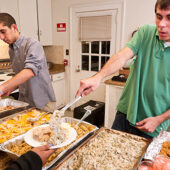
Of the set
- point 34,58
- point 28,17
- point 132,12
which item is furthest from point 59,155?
point 28,17

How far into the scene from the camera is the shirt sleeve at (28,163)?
28.7 inches

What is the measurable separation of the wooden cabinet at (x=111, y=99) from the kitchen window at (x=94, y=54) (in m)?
0.92

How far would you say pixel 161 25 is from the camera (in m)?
1.09

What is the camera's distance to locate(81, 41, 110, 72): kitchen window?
347 cm

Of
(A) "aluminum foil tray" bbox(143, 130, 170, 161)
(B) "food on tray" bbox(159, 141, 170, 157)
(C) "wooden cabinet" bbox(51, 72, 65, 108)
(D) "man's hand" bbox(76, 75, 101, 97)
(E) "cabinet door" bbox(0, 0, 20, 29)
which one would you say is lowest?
(C) "wooden cabinet" bbox(51, 72, 65, 108)

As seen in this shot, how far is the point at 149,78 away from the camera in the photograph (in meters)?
1.27

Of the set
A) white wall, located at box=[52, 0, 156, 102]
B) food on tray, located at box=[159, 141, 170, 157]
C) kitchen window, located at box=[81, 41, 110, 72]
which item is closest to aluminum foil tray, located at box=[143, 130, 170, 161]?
food on tray, located at box=[159, 141, 170, 157]

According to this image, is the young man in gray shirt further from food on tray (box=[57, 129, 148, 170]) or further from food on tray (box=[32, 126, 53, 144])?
food on tray (box=[57, 129, 148, 170])

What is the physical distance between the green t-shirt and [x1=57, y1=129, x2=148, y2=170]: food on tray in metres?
0.30

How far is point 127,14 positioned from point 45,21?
175 cm

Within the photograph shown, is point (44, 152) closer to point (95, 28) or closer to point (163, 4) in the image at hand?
point (163, 4)

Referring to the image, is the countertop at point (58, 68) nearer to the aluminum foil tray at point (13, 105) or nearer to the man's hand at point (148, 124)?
the aluminum foil tray at point (13, 105)

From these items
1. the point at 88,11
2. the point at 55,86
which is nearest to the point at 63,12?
the point at 88,11

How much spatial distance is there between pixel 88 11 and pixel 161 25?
2606 mm
